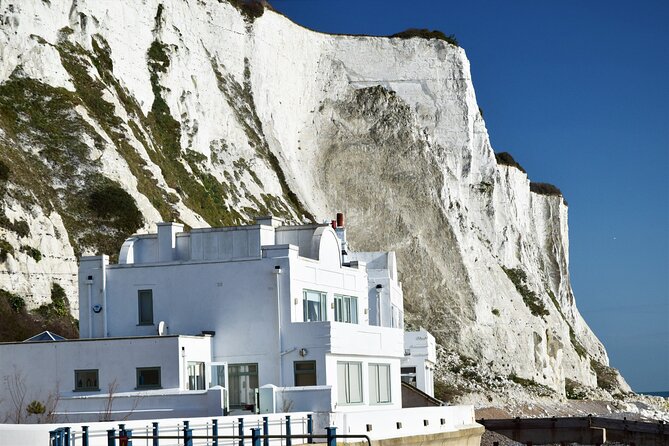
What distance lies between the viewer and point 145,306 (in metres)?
39.5

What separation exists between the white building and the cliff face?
13589 mm

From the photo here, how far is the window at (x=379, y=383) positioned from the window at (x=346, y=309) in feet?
9.20

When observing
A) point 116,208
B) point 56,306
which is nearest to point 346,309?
point 56,306

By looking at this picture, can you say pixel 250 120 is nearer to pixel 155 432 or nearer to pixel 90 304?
pixel 90 304

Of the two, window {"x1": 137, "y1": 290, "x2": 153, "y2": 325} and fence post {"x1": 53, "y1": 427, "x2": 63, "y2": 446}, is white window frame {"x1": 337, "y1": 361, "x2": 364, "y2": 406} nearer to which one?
window {"x1": 137, "y1": 290, "x2": 153, "y2": 325}

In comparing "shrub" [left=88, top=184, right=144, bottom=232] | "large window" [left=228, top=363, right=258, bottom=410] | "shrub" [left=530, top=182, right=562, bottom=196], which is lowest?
"large window" [left=228, top=363, right=258, bottom=410]

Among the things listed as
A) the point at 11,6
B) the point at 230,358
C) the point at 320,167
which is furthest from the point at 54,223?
the point at 320,167

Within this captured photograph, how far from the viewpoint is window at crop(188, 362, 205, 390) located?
118ft

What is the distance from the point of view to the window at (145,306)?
39.4 meters

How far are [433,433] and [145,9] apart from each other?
4810 centimetres

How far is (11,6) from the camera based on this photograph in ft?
212

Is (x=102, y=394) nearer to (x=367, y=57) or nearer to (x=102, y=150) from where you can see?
(x=102, y=150)

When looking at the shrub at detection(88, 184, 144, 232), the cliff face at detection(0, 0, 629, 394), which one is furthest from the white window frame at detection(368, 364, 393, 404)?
the shrub at detection(88, 184, 144, 232)

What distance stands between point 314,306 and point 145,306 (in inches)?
212
